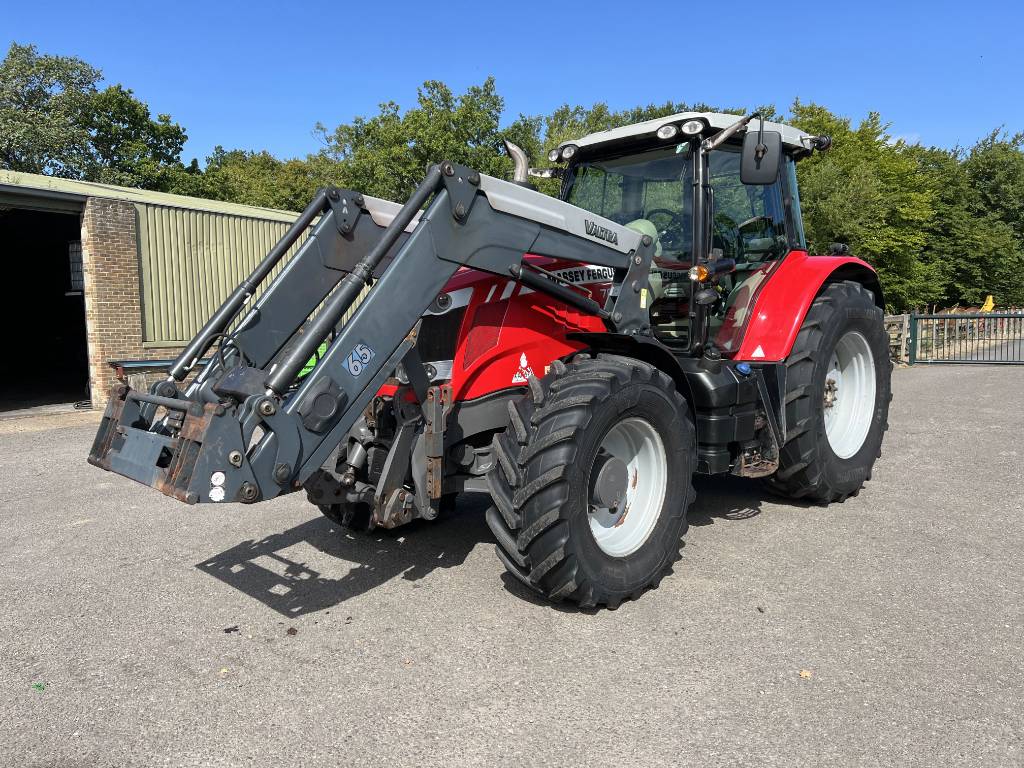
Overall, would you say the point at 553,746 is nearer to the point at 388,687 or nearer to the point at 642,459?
the point at 388,687

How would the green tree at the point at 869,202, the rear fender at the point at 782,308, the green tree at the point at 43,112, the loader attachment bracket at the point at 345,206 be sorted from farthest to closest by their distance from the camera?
the green tree at the point at 43,112, the green tree at the point at 869,202, the rear fender at the point at 782,308, the loader attachment bracket at the point at 345,206

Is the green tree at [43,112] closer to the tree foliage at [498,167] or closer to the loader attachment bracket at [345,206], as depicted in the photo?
the tree foliage at [498,167]

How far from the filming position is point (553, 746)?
2.55 meters

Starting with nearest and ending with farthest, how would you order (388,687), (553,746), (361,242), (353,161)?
(553,746) < (388,687) < (361,242) < (353,161)

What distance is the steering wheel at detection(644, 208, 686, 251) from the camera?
4.68m

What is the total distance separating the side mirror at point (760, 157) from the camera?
412 centimetres

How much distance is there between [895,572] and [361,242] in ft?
11.6

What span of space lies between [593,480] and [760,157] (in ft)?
6.77

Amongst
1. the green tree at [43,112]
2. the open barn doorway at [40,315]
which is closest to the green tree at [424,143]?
the open barn doorway at [40,315]

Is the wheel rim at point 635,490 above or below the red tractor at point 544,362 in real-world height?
below

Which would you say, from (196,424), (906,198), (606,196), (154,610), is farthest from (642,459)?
(906,198)

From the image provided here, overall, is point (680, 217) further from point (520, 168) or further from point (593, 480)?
point (593, 480)

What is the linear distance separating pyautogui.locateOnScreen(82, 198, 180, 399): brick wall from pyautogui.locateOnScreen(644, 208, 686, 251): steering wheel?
9891 millimetres

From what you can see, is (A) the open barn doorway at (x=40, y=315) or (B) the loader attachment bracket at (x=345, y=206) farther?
(A) the open barn doorway at (x=40, y=315)
